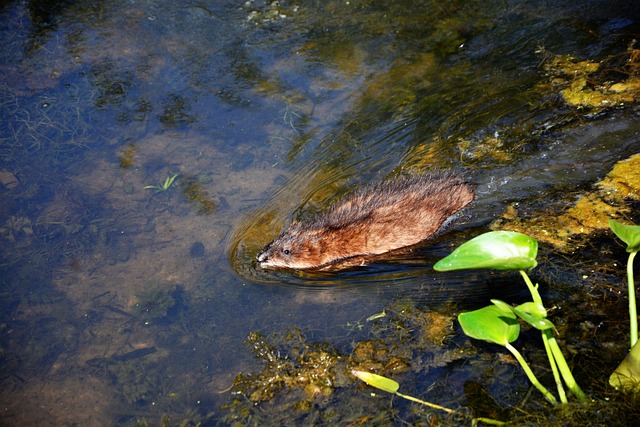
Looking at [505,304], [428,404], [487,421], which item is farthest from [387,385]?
[505,304]

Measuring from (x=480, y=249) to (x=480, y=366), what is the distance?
3.13 ft

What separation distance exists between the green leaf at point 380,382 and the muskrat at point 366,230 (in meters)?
1.48

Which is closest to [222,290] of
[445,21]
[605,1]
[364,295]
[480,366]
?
[364,295]

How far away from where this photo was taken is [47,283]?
4.62 meters

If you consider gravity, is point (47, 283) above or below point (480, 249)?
below

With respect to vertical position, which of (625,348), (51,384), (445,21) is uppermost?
(445,21)

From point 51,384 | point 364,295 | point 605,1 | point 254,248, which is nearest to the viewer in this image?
point 51,384

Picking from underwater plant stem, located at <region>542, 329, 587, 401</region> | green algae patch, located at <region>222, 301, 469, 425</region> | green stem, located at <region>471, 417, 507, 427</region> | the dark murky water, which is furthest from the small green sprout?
underwater plant stem, located at <region>542, 329, 587, 401</region>

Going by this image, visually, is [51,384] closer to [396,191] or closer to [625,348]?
[396,191]

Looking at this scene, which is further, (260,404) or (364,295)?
(364,295)

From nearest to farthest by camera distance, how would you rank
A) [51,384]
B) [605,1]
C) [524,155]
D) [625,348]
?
[625,348] < [51,384] < [524,155] < [605,1]

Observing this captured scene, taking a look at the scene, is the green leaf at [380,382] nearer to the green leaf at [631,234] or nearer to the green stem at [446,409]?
the green stem at [446,409]

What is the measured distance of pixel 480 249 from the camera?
304 cm

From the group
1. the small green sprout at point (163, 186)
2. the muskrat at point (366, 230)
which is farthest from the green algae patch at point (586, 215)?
the small green sprout at point (163, 186)
